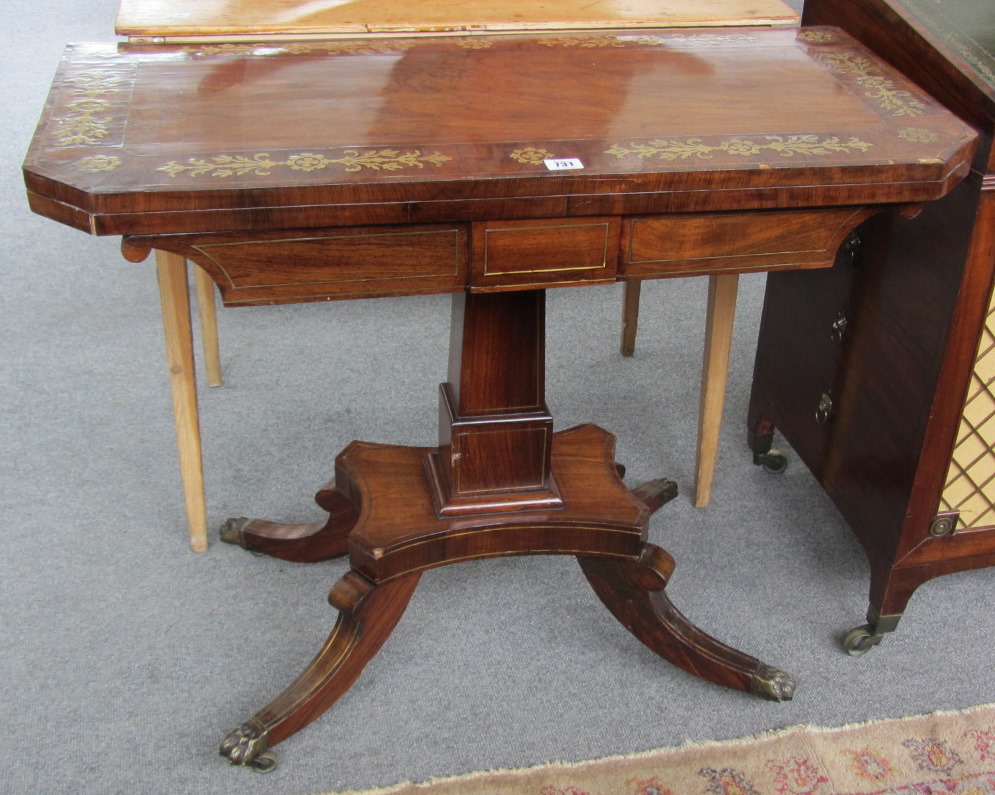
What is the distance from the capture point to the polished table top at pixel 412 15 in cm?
198

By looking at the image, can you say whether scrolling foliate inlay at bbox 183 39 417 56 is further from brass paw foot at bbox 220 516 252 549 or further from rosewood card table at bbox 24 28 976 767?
brass paw foot at bbox 220 516 252 549

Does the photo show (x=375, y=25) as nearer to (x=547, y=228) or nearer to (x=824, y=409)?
(x=547, y=228)

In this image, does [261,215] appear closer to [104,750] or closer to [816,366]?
[104,750]

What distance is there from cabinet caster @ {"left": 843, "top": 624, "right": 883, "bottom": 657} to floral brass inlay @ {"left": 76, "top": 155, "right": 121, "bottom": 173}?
1.35 meters

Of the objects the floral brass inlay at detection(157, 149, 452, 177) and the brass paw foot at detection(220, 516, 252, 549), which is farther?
the brass paw foot at detection(220, 516, 252, 549)

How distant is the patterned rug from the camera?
5.31 feet

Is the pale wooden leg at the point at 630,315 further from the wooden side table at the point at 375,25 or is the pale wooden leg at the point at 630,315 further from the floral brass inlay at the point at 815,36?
the floral brass inlay at the point at 815,36

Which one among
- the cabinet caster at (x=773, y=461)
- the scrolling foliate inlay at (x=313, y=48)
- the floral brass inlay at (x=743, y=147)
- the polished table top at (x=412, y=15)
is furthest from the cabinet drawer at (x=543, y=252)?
the cabinet caster at (x=773, y=461)

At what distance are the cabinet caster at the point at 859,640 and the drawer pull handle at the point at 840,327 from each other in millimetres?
491

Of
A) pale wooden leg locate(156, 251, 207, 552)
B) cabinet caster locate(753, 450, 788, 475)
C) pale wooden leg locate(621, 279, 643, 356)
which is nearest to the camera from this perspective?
pale wooden leg locate(156, 251, 207, 552)

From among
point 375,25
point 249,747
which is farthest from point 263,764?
point 375,25

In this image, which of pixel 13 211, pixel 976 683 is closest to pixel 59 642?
pixel 976 683

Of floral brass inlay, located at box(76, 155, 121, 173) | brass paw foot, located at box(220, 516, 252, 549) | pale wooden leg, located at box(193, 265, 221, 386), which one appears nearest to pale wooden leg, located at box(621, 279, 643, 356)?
pale wooden leg, located at box(193, 265, 221, 386)

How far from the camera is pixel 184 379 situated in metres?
1.93
